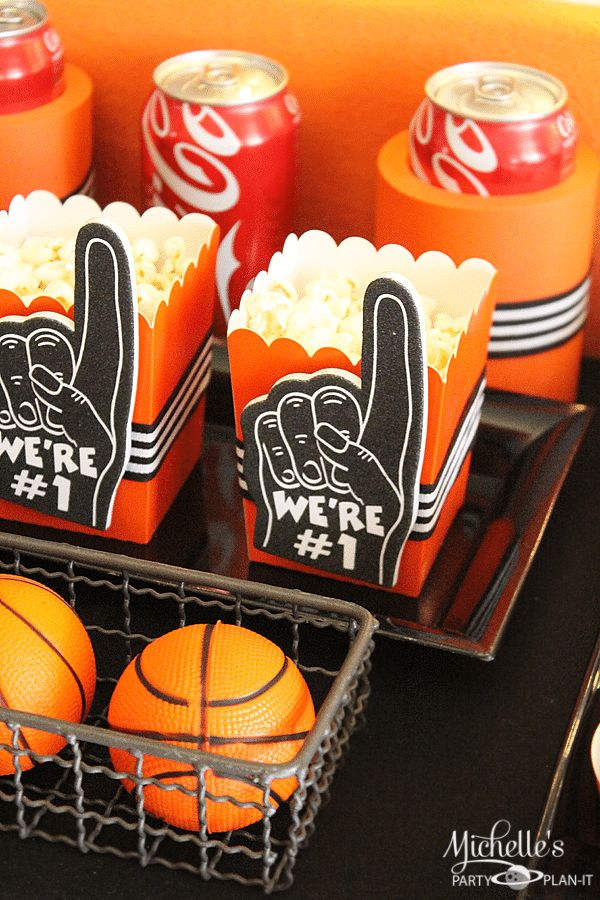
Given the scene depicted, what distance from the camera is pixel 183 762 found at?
2.01 feet

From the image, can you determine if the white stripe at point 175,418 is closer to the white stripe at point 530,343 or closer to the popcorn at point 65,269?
the popcorn at point 65,269

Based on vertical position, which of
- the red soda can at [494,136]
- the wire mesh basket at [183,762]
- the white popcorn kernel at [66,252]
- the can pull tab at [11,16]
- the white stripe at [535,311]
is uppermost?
the can pull tab at [11,16]

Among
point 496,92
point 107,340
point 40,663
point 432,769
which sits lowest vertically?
point 432,769

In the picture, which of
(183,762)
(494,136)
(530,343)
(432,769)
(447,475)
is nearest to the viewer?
(183,762)

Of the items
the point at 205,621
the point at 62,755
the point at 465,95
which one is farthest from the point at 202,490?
the point at 465,95

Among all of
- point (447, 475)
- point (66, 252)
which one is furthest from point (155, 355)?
point (447, 475)

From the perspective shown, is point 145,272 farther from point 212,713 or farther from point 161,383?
point 212,713

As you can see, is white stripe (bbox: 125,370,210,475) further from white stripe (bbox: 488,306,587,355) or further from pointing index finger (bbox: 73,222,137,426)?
white stripe (bbox: 488,306,587,355)

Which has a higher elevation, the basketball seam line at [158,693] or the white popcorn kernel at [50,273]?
the white popcorn kernel at [50,273]

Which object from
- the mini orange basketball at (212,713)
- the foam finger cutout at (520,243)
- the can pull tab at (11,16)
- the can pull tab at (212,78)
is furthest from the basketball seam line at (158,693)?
the can pull tab at (11,16)

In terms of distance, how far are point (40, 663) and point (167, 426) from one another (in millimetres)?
269

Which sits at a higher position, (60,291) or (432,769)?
(60,291)

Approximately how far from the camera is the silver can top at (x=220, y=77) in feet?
3.47

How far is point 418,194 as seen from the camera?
1.02 metres
